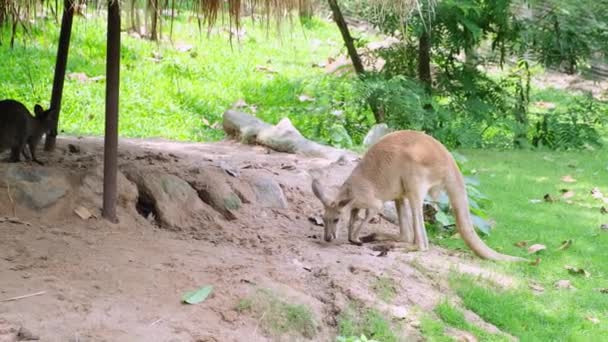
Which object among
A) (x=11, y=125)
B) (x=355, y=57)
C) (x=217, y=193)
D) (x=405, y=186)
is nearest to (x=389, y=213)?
(x=405, y=186)

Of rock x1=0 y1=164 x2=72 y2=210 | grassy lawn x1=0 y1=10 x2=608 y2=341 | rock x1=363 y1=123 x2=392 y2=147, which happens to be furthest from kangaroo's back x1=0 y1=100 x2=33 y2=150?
rock x1=363 y1=123 x2=392 y2=147

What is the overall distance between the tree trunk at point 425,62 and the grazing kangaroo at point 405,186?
6.10 m

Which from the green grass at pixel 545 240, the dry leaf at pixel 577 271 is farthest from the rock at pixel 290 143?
the dry leaf at pixel 577 271

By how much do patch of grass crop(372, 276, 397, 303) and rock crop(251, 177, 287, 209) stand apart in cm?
165

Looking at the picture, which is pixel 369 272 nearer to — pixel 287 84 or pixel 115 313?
pixel 115 313

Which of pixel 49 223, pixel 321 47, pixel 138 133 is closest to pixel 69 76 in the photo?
pixel 138 133

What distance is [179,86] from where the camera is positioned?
13773 millimetres

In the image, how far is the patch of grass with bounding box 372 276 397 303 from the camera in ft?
19.7

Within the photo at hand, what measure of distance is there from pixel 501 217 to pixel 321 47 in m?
9.78

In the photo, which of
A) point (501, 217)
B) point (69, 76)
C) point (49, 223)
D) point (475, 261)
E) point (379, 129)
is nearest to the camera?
point (49, 223)

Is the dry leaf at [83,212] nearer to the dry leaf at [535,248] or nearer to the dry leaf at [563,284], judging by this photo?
the dry leaf at [563,284]

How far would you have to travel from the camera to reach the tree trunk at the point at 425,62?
43.5ft

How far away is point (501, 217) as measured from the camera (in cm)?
898

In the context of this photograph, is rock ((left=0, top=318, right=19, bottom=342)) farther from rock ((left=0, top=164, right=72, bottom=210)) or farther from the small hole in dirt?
the small hole in dirt
